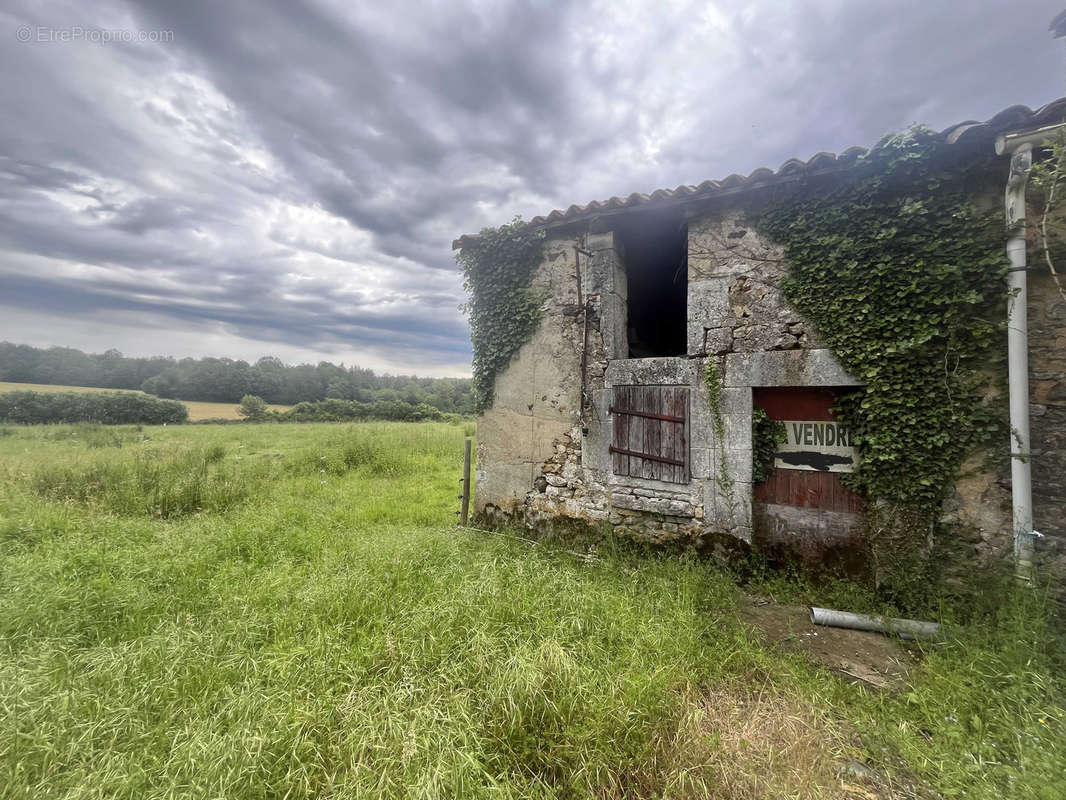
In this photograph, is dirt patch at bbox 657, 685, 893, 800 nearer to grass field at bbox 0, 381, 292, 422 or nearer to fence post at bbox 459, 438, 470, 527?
fence post at bbox 459, 438, 470, 527

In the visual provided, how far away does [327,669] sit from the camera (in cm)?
296

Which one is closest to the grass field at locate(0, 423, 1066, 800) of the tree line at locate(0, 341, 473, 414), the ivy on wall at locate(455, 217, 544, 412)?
the ivy on wall at locate(455, 217, 544, 412)

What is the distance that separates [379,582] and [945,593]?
18.5ft

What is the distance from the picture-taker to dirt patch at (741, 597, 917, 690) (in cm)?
324

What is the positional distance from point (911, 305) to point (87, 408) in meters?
37.9

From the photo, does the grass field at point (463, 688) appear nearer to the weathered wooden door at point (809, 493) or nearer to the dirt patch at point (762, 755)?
the dirt patch at point (762, 755)

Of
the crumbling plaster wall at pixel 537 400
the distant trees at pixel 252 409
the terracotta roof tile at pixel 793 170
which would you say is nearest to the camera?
the terracotta roof tile at pixel 793 170

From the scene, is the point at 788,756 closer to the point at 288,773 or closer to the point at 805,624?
the point at 805,624

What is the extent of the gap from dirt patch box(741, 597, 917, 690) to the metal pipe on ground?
0.17 feet

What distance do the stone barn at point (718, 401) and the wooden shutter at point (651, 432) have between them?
0.02 metres

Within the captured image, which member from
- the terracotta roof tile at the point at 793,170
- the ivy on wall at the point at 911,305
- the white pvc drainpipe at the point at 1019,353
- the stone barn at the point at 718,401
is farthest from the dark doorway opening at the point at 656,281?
the white pvc drainpipe at the point at 1019,353

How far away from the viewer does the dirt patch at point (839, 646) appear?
3.24m

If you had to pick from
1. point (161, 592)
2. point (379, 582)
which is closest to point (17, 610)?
point (161, 592)

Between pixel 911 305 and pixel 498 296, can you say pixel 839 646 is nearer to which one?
pixel 911 305
